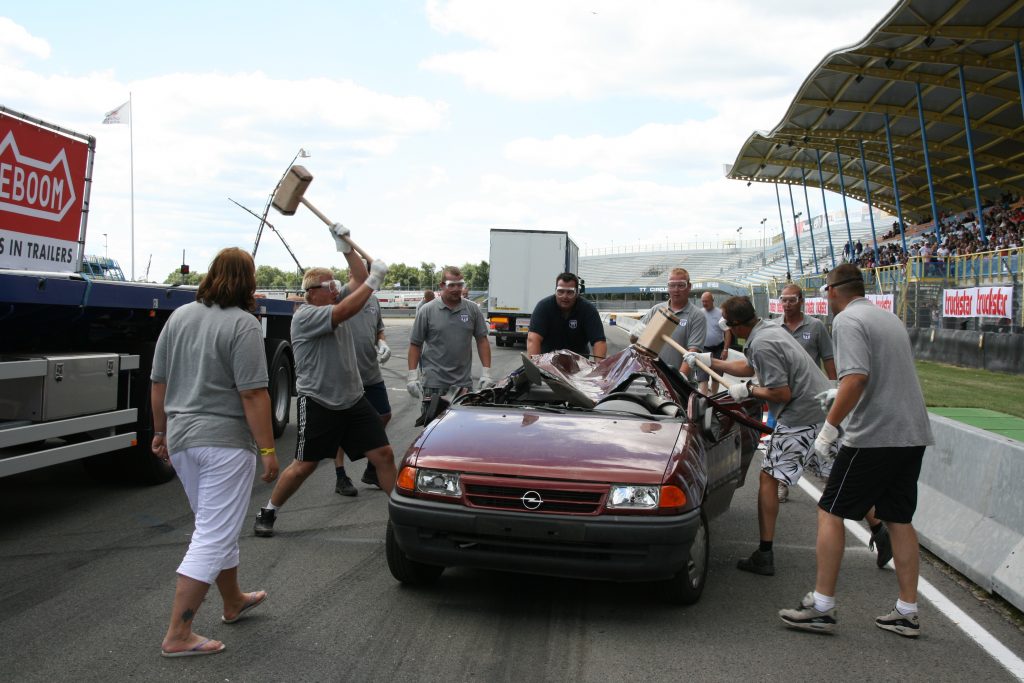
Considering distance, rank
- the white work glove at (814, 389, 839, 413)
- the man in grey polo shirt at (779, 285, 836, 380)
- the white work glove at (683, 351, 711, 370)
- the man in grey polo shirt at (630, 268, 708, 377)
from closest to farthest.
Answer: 1. the white work glove at (814, 389, 839, 413)
2. the white work glove at (683, 351, 711, 370)
3. the man in grey polo shirt at (779, 285, 836, 380)
4. the man in grey polo shirt at (630, 268, 708, 377)

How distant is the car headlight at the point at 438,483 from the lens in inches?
182

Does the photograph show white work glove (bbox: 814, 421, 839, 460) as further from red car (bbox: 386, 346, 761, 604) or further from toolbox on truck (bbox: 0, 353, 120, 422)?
toolbox on truck (bbox: 0, 353, 120, 422)

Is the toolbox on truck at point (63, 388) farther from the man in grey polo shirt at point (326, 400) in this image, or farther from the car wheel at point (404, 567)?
the car wheel at point (404, 567)

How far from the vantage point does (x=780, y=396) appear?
18.9 feet

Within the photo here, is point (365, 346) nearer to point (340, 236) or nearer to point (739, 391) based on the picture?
point (340, 236)

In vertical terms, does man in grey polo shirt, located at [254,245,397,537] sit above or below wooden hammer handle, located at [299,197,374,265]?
below

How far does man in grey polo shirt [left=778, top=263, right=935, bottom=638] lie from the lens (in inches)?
181

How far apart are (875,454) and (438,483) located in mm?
2204

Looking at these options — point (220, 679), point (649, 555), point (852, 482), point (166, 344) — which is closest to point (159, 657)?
point (220, 679)

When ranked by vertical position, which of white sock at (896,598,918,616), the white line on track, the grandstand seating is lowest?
the white line on track

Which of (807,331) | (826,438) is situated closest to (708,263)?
(807,331)

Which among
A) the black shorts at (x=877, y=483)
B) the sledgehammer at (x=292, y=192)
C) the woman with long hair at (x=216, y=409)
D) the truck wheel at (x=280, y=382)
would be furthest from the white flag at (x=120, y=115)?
the black shorts at (x=877, y=483)

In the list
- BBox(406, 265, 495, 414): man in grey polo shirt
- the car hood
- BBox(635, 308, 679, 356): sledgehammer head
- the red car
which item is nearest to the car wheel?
the red car

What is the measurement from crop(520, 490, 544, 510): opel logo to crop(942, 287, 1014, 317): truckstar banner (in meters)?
15.4
